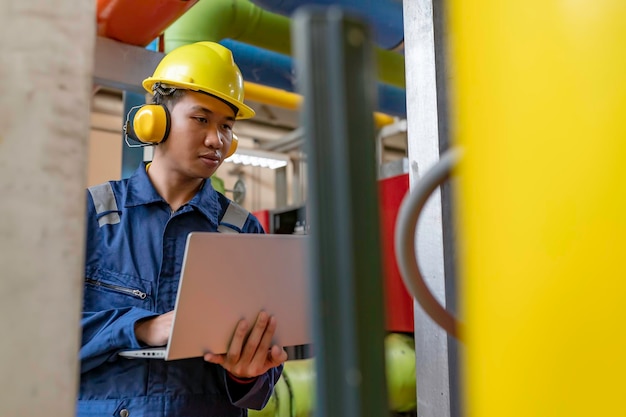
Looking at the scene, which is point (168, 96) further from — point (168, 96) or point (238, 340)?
point (238, 340)

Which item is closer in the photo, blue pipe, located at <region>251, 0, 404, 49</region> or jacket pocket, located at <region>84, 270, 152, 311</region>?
jacket pocket, located at <region>84, 270, 152, 311</region>

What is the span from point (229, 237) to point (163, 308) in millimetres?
393

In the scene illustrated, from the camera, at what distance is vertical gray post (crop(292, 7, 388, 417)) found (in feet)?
1.16

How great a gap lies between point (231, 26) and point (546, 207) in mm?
2216

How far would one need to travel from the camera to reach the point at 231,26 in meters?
2.43

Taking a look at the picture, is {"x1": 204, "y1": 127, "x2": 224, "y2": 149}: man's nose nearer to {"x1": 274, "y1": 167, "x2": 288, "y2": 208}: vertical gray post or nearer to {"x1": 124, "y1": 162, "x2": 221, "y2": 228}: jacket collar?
{"x1": 124, "y1": 162, "x2": 221, "y2": 228}: jacket collar

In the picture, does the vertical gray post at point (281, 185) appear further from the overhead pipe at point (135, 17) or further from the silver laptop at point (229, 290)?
the silver laptop at point (229, 290)

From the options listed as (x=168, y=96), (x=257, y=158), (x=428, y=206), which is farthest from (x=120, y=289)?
(x=257, y=158)

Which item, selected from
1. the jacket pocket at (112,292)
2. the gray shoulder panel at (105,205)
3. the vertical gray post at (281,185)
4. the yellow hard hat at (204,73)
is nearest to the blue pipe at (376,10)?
the yellow hard hat at (204,73)

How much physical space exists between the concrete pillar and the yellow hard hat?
1.07m

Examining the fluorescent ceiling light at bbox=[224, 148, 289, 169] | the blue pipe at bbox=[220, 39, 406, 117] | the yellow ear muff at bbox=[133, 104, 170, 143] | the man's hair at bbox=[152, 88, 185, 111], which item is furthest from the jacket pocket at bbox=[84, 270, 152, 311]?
the fluorescent ceiling light at bbox=[224, 148, 289, 169]

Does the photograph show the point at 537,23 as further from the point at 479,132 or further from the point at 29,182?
the point at 29,182

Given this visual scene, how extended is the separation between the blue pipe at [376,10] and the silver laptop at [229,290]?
1005 mm

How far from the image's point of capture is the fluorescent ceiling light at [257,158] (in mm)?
4092
